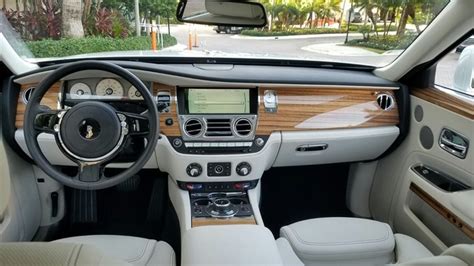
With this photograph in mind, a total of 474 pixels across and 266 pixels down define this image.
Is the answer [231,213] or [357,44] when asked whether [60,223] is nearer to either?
[231,213]

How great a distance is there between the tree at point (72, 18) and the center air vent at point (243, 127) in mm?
1821

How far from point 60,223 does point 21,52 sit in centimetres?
105

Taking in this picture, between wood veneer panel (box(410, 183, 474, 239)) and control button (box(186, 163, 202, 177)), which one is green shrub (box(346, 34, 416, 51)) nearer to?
wood veneer panel (box(410, 183, 474, 239))

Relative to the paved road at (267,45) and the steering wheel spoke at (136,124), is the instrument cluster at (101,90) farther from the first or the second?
the paved road at (267,45)

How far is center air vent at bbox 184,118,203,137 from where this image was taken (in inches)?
84.0

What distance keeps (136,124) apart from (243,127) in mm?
610

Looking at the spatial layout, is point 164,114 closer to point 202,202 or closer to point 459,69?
point 202,202

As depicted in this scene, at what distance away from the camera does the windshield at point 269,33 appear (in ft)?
7.63

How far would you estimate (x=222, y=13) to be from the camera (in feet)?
6.35

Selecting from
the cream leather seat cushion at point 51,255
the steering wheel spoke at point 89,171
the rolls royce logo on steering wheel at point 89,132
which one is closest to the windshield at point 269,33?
the rolls royce logo on steering wheel at point 89,132

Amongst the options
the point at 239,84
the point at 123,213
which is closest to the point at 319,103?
the point at 239,84

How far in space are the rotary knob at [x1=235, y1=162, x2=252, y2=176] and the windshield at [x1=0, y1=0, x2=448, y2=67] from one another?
69cm

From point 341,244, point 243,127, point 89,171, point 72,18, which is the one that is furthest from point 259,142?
point 72,18

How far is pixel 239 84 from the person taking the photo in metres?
2.14
